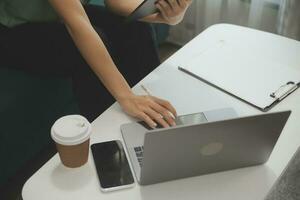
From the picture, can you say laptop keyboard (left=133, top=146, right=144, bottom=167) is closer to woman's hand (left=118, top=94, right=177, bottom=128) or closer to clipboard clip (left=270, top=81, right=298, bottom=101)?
woman's hand (left=118, top=94, right=177, bottom=128)

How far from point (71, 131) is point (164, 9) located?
2.05 feet

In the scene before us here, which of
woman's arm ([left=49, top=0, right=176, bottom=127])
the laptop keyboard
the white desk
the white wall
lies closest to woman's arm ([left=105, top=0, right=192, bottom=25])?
woman's arm ([left=49, top=0, right=176, bottom=127])

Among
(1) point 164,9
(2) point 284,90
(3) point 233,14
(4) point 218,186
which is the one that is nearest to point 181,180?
(4) point 218,186

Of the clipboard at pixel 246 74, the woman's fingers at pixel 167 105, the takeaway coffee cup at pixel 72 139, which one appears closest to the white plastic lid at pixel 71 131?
the takeaway coffee cup at pixel 72 139

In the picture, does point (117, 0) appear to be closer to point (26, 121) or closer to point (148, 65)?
point (148, 65)

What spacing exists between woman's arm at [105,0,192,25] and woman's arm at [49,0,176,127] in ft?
0.89

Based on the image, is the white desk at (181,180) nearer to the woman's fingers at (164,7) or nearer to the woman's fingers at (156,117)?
the woman's fingers at (156,117)

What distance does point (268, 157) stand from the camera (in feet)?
2.90

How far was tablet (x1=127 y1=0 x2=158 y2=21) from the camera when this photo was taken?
1165 mm

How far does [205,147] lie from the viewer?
2.56 feet

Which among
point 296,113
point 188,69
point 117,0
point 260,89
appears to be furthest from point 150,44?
point 296,113

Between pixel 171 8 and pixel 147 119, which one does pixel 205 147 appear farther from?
pixel 171 8

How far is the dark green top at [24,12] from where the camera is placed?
138 cm

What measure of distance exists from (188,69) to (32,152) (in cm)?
76
